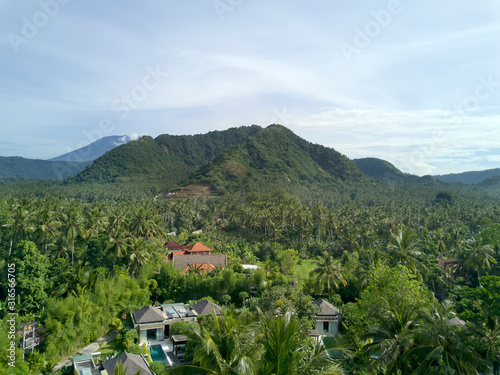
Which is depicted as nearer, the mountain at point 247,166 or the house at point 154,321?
the house at point 154,321

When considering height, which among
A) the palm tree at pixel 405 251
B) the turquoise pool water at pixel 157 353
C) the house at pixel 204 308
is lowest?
the turquoise pool water at pixel 157 353

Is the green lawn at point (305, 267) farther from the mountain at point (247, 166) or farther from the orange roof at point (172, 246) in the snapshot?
the mountain at point (247, 166)

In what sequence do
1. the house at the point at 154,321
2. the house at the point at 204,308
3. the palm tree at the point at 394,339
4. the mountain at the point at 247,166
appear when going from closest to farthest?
the palm tree at the point at 394,339 → the house at the point at 154,321 → the house at the point at 204,308 → the mountain at the point at 247,166

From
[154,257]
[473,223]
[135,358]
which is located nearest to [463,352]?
[135,358]

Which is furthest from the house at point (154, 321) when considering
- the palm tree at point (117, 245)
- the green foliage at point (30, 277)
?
the green foliage at point (30, 277)

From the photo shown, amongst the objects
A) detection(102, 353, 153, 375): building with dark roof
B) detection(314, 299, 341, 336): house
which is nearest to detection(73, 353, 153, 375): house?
detection(102, 353, 153, 375): building with dark roof

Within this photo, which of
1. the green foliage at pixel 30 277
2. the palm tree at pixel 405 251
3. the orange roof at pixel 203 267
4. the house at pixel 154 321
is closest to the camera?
the house at pixel 154 321

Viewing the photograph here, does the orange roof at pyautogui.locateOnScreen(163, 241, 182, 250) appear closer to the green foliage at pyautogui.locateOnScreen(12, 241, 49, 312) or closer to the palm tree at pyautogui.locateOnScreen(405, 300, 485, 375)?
the green foliage at pyautogui.locateOnScreen(12, 241, 49, 312)
